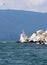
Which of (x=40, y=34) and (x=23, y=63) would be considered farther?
(x=40, y=34)

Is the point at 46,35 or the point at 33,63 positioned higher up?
the point at 46,35

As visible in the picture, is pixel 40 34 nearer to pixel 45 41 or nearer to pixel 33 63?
pixel 45 41

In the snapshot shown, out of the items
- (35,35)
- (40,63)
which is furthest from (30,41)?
(40,63)

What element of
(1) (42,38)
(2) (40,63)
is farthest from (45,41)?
(2) (40,63)

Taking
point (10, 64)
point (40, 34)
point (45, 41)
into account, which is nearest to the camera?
point (10, 64)

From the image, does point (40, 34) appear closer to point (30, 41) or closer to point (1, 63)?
point (30, 41)

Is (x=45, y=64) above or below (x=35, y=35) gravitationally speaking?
below

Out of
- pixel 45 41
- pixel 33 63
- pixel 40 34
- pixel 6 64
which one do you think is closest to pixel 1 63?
pixel 6 64

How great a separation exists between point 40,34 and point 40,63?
101m

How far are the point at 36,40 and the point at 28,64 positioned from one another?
98.2 metres

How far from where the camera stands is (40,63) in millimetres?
64625

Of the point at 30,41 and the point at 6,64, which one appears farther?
the point at 30,41

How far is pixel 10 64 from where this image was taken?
202ft

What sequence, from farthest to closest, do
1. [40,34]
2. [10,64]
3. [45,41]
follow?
1. [40,34]
2. [45,41]
3. [10,64]
